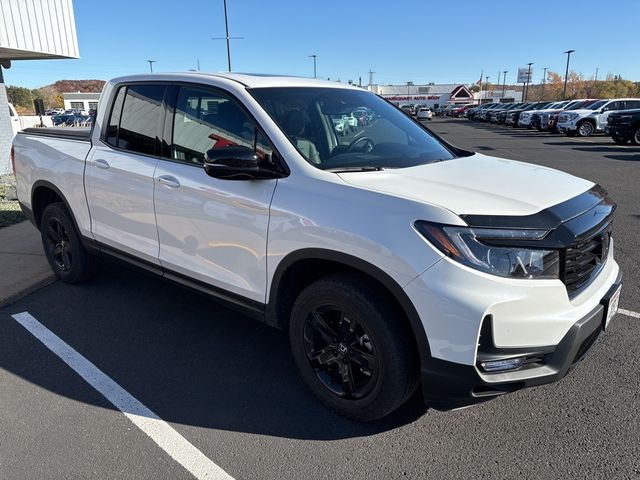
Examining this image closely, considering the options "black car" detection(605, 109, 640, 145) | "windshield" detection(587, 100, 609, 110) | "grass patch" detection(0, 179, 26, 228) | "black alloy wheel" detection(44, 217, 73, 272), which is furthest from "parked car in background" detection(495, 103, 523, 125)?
"black alloy wheel" detection(44, 217, 73, 272)

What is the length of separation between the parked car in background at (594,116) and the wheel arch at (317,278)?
2505cm

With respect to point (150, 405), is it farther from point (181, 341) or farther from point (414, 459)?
point (414, 459)

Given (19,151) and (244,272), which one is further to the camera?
(19,151)

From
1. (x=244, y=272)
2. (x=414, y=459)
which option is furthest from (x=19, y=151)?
(x=414, y=459)

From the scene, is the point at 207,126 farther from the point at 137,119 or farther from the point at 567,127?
the point at 567,127

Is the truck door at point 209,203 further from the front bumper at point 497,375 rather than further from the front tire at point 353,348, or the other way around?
the front bumper at point 497,375

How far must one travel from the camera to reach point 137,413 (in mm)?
2973

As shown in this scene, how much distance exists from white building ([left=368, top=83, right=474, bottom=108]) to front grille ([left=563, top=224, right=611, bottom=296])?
8058cm

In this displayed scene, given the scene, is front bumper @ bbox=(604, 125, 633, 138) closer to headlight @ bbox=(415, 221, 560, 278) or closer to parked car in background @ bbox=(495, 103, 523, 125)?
headlight @ bbox=(415, 221, 560, 278)

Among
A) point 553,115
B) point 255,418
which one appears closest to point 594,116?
point 553,115

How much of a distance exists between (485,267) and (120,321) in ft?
10.3

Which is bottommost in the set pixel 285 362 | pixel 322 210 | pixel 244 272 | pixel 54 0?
pixel 285 362

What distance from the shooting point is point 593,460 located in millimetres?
2508

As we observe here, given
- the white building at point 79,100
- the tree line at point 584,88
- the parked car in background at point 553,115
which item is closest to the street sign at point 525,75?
the tree line at point 584,88
